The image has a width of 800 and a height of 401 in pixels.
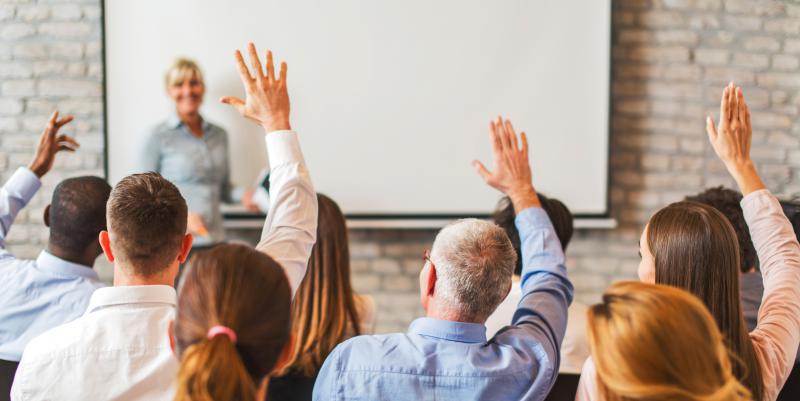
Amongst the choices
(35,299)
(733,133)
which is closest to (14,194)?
(35,299)

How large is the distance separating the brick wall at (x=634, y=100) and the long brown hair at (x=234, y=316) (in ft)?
8.73

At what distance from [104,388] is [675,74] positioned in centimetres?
312

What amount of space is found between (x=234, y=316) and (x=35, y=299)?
104 cm

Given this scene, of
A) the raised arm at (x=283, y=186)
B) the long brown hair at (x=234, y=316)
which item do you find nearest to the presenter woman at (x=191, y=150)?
the raised arm at (x=283, y=186)

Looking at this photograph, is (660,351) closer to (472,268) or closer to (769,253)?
(472,268)

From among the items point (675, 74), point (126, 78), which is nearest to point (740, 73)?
point (675, 74)

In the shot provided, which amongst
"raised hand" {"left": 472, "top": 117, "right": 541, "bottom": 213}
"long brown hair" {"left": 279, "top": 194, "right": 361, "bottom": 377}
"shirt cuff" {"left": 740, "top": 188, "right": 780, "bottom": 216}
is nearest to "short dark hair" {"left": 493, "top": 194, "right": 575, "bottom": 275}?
"raised hand" {"left": 472, "top": 117, "right": 541, "bottom": 213}

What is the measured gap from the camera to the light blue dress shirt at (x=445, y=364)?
1274 mm

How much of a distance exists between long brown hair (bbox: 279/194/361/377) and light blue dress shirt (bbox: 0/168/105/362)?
0.53 m

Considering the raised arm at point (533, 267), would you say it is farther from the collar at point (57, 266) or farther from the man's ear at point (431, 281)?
the collar at point (57, 266)

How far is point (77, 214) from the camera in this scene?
6.04 ft

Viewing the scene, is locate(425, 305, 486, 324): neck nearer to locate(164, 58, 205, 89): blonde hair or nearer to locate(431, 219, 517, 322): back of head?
locate(431, 219, 517, 322): back of head

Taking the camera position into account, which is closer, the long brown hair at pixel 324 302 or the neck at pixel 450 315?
the neck at pixel 450 315

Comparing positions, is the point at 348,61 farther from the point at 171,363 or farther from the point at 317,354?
the point at 171,363
